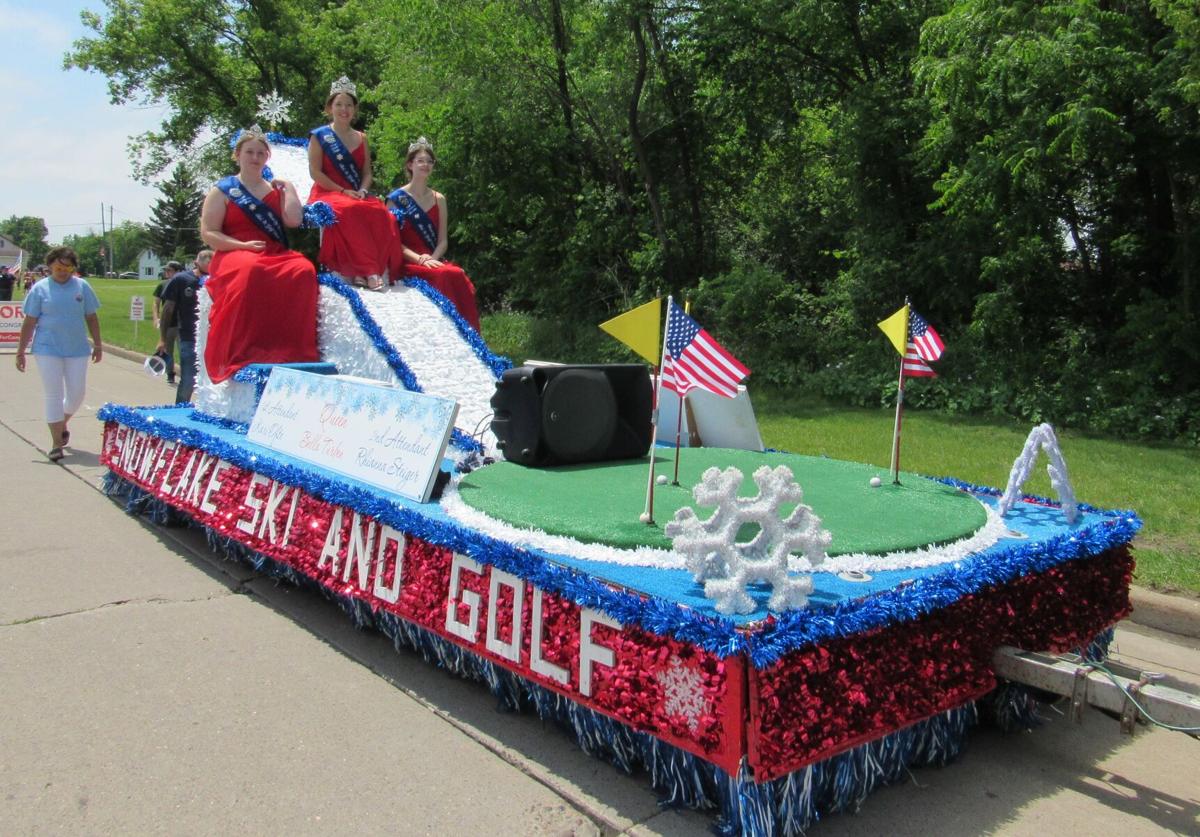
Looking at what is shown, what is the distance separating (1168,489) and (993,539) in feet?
15.1

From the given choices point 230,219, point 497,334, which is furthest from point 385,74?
point 230,219

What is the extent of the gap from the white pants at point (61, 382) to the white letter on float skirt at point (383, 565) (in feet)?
17.8

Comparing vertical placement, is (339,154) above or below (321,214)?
above

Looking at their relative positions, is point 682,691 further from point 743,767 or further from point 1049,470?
point 1049,470

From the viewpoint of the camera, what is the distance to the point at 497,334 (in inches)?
699

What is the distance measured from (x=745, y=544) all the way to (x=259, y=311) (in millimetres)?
4217

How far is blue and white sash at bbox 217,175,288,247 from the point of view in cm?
647

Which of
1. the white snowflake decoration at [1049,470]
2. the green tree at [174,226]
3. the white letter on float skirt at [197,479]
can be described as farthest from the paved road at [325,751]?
the green tree at [174,226]

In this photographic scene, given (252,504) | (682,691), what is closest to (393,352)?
(252,504)

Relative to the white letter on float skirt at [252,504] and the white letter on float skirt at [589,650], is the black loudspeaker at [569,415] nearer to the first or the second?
the white letter on float skirt at [252,504]

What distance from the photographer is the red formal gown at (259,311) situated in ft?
19.9

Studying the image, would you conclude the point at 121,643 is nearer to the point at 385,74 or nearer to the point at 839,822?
the point at 839,822

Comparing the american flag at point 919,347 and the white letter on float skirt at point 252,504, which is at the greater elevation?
the american flag at point 919,347

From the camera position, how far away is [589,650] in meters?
2.95
